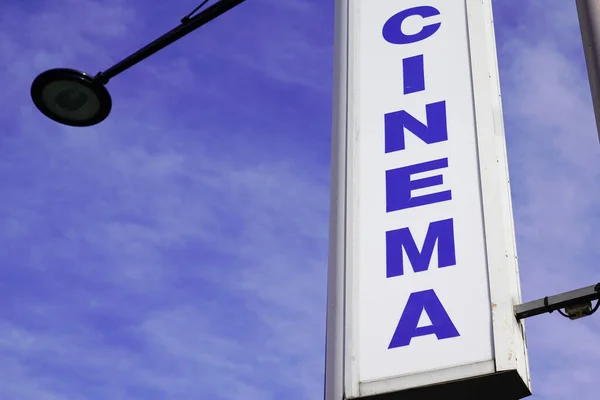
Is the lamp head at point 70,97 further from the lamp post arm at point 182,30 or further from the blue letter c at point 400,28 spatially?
the blue letter c at point 400,28

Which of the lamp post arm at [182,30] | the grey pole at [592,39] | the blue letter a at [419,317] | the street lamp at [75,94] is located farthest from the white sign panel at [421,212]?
the street lamp at [75,94]

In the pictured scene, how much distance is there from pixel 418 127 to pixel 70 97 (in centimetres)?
325

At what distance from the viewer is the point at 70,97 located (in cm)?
861

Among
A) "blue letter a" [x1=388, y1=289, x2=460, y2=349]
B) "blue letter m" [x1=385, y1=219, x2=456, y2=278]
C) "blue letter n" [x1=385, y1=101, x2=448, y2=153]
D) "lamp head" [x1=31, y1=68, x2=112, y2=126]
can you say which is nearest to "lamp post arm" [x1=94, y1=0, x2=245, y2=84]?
"lamp head" [x1=31, y1=68, x2=112, y2=126]

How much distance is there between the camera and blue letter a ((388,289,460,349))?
595 centimetres

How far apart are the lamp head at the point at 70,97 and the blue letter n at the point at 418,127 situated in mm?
2758

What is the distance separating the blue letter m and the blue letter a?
0.20 meters

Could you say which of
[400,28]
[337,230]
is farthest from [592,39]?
[400,28]

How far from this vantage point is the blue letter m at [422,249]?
620cm

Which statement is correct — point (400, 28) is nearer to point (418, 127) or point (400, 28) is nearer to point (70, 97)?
point (418, 127)

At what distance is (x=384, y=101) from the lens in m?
7.16

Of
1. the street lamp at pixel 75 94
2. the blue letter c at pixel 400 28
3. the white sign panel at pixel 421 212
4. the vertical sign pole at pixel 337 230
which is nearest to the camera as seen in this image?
the white sign panel at pixel 421 212

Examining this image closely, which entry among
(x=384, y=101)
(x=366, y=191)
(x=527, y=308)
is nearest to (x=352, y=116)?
(x=384, y=101)

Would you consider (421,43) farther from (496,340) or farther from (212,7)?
(496,340)
